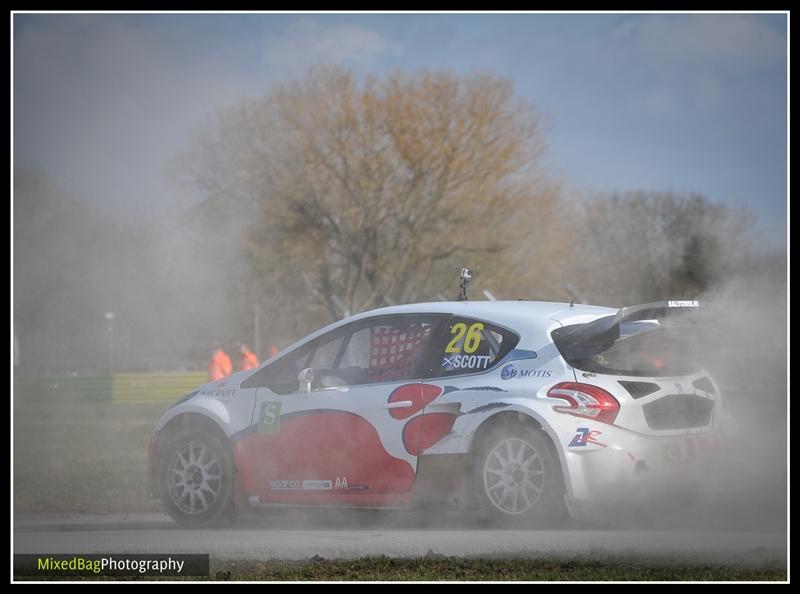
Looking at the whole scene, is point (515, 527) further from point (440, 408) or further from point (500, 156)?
point (500, 156)

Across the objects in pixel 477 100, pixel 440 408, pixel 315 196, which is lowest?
pixel 440 408

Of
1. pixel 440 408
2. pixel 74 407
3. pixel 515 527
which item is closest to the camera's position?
pixel 515 527

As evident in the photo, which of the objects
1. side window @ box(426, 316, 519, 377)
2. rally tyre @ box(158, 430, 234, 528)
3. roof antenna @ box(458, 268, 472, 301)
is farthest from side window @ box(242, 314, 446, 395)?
roof antenna @ box(458, 268, 472, 301)

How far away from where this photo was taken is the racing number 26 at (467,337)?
24.5 feet

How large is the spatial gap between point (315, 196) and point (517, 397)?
2768 centimetres

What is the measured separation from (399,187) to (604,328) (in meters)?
29.9

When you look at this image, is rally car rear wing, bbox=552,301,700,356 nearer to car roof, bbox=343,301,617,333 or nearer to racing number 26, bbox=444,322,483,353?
car roof, bbox=343,301,617,333

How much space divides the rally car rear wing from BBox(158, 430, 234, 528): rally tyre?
8.37 feet

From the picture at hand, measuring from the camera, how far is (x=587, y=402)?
22.3 feet

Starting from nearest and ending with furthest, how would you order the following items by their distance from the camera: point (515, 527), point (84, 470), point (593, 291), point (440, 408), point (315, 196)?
point (515, 527), point (440, 408), point (84, 470), point (593, 291), point (315, 196)

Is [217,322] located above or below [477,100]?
below

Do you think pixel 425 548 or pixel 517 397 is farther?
pixel 517 397

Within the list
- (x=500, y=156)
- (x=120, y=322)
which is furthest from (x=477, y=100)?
(x=120, y=322)
